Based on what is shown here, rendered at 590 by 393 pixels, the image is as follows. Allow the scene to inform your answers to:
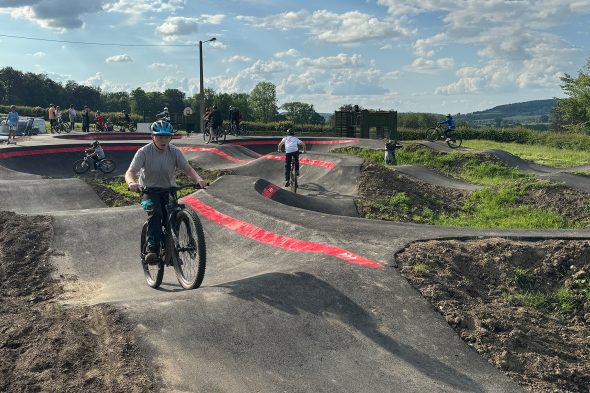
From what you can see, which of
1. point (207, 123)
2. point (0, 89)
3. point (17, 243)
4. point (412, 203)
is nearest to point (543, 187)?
point (412, 203)

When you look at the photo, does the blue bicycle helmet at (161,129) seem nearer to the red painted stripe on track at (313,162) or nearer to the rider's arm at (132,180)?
the rider's arm at (132,180)

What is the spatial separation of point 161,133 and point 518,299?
17.1 feet

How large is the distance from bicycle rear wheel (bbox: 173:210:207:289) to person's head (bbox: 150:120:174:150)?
95 cm

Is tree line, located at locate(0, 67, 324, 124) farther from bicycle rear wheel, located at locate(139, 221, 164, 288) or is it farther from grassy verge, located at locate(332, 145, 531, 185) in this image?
bicycle rear wheel, located at locate(139, 221, 164, 288)

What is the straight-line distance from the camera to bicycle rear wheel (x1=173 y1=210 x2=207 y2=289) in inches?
232

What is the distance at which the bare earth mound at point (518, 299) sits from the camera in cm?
491

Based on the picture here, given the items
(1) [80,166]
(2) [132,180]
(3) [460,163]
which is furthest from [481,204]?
(1) [80,166]

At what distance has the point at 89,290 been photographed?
759cm

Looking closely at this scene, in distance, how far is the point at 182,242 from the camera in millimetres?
6301

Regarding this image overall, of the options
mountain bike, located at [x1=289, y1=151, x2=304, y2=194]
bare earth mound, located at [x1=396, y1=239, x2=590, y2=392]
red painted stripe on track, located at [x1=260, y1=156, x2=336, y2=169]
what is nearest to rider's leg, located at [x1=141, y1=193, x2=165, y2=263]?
bare earth mound, located at [x1=396, y1=239, x2=590, y2=392]

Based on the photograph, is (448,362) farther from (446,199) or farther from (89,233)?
(446,199)

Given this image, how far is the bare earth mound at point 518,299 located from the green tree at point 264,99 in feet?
525

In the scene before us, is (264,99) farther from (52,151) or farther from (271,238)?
(271,238)

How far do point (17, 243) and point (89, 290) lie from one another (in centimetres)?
266
